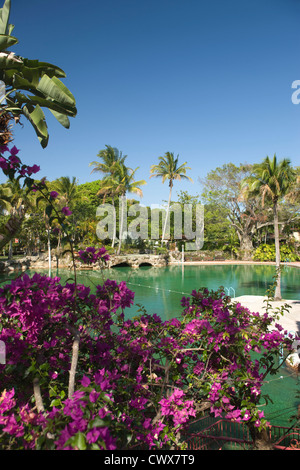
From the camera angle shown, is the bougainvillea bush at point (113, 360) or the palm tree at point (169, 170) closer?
the bougainvillea bush at point (113, 360)

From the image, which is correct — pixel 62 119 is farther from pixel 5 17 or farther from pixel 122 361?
pixel 122 361

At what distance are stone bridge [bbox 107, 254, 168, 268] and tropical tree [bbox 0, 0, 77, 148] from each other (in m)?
26.1

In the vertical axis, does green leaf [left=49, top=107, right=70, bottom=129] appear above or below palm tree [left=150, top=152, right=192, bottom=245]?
below

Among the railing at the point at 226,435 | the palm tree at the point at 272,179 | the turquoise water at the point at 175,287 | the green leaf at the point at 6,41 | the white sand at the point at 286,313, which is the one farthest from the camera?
the turquoise water at the point at 175,287

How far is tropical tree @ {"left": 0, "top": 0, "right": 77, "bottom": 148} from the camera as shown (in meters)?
2.85

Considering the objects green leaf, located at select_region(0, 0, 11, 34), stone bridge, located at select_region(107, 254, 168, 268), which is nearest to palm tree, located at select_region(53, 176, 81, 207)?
stone bridge, located at select_region(107, 254, 168, 268)

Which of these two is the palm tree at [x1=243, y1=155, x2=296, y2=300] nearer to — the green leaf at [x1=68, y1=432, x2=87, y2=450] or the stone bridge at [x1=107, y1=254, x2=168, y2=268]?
the green leaf at [x1=68, y1=432, x2=87, y2=450]

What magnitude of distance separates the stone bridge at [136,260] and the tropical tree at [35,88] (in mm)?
26054

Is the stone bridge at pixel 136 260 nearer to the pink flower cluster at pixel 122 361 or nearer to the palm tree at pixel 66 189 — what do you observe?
the palm tree at pixel 66 189

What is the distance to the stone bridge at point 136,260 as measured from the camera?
96.1ft

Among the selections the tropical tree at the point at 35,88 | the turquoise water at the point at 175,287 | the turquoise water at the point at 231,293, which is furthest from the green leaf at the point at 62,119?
the turquoise water at the point at 175,287

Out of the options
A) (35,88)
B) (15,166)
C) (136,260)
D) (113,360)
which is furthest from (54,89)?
(136,260)

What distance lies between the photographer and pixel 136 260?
30000 mm
